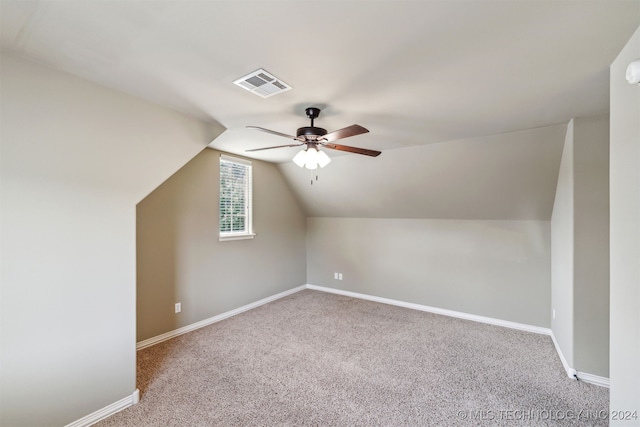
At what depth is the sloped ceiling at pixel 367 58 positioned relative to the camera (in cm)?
124

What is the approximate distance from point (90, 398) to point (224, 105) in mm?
2412

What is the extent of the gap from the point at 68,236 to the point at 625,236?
10.9 ft

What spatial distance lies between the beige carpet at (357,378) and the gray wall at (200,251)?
1.29 ft

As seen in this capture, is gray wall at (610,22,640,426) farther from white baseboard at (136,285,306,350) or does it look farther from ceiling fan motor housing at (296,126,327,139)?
white baseboard at (136,285,306,350)

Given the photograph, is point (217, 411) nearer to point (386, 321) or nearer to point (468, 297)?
point (386, 321)

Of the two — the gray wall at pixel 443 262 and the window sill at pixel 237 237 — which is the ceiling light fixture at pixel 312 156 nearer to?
the window sill at pixel 237 237

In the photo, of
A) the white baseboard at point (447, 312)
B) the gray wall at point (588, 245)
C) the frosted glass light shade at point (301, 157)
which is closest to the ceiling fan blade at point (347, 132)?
the frosted glass light shade at point (301, 157)

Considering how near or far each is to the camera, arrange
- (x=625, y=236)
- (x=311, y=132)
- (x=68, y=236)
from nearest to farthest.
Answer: (x=625, y=236) < (x=68, y=236) < (x=311, y=132)

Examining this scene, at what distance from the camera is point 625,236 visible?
1430 millimetres

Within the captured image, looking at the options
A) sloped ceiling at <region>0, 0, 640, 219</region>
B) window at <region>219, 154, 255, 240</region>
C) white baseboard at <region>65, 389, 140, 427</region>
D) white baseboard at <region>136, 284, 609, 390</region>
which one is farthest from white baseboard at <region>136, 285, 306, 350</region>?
sloped ceiling at <region>0, 0, 640, 219</region>

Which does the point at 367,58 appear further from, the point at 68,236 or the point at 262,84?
the point at 68,236

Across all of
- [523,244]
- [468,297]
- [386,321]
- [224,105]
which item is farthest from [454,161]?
[224,105]

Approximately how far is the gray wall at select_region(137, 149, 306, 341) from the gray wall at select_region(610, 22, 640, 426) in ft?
12.6

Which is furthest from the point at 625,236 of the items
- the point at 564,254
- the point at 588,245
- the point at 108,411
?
the point at 108,411
